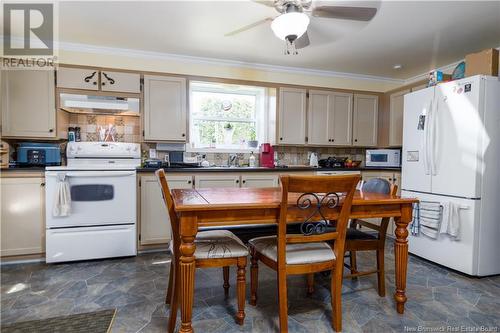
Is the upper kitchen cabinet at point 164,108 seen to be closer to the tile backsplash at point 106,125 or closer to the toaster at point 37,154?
the tile backsplash at point 106,125

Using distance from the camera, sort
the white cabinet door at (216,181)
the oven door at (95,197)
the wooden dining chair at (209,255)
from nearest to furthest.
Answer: the wooden dining chair at (209,255) < the oven door at (95,197) < the white cabinet door at (216,181)

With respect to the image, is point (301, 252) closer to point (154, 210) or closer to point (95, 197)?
point (154, 210)

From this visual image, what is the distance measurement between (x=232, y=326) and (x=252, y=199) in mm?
800

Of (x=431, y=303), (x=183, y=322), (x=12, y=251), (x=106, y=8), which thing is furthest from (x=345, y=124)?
(x=12, y=251)

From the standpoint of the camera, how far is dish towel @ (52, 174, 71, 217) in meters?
2.67

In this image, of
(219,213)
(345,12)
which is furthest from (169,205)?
(345,12)

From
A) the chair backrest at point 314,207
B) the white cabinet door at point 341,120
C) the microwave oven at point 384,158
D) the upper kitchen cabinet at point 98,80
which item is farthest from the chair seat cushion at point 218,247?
the microwave oven at point 384,158

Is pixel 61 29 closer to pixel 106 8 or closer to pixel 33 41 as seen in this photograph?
pixel 33 41

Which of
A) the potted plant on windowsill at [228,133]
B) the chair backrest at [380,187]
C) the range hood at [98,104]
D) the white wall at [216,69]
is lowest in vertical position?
the chair backrest at [380,187]

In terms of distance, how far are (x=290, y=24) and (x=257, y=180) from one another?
75.7 inches

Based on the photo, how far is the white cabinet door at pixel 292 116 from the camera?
3.91 meters

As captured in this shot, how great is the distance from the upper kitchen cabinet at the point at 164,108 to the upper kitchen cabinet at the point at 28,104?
973 mm

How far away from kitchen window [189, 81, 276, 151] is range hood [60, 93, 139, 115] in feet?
2.77

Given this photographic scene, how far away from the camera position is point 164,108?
3.46 metres
